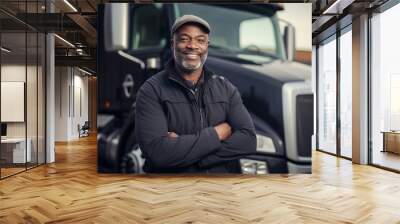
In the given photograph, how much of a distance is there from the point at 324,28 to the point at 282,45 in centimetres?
332

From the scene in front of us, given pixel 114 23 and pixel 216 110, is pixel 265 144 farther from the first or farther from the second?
pixel 114 23

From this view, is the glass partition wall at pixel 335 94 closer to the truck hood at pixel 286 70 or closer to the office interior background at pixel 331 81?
the office interior background at pixel 331 81

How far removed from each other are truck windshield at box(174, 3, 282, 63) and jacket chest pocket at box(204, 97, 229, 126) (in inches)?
32.7

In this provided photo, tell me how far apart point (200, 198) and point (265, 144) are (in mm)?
2028

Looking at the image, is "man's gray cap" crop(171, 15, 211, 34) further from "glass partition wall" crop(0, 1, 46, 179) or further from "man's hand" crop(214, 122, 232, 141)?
"glass partition wall" crop(0, 1, 46, 179)

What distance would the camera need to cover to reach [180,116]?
632cm

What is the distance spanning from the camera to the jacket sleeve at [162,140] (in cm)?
628

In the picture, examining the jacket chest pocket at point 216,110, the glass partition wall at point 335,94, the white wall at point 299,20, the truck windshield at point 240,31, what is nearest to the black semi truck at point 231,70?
the truck windshield at point 240,31

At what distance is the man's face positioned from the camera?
6465 millimetres

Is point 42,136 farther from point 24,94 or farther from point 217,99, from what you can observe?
point 217,99

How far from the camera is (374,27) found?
317 inches

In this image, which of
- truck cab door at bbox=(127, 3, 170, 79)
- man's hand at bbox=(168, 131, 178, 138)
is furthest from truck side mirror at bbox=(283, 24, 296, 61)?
man's hand at bbox=(168, 131, 178, 138)

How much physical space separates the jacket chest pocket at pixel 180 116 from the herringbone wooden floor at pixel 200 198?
2.64 ft

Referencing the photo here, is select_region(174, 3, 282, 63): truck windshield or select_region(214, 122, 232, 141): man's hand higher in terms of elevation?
select_region(174, 3, 282, 63): truck windshield
